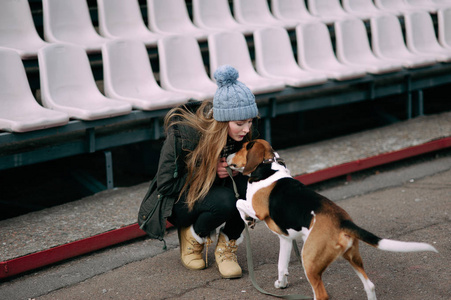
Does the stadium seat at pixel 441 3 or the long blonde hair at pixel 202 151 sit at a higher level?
the stadium seat at pixel 441 3

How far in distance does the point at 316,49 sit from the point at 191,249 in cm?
410

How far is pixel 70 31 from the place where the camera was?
6012 mm

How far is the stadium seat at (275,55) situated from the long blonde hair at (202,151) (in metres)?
3.00

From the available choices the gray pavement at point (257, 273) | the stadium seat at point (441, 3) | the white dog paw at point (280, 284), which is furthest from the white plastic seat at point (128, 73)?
the stadium seat at point (441, 3)

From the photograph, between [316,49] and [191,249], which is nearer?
[191,249]

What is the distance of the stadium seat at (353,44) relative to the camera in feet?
24.0

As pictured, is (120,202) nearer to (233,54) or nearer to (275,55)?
(233,54)

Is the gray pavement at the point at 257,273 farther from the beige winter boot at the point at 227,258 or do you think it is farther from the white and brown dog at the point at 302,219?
the white and brown dog at the point at 302,219

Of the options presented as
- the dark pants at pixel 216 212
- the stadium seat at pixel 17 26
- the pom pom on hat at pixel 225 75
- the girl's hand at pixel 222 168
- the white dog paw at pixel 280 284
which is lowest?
the white dog paw at pixel 280 284

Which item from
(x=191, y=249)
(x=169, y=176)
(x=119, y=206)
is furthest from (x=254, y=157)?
(x=119, y=206)

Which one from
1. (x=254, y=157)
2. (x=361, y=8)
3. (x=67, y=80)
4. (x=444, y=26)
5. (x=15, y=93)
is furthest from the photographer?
(x=361, y=8)

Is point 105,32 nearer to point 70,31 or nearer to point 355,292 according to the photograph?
point 70,31

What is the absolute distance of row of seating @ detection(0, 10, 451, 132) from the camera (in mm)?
4891

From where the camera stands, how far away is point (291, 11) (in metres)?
8.02
